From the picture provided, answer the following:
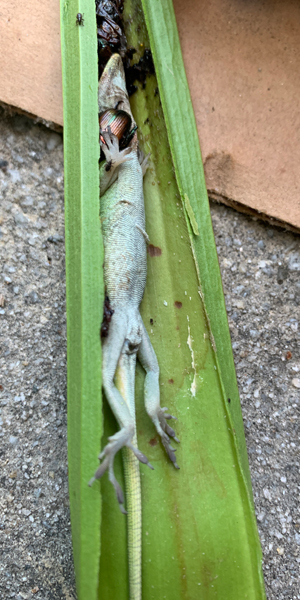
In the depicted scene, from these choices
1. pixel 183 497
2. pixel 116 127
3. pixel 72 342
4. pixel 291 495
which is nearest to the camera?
pixel 72 342

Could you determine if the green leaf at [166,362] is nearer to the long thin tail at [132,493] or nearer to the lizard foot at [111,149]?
the long thin tail at [132,493]

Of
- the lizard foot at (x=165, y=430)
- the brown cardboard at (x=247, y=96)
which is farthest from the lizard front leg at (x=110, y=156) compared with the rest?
the lizard foot at (x=165, y=430)

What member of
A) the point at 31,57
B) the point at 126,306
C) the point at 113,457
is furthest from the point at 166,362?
the point at 31,57

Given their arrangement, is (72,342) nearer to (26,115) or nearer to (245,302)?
(245,302)

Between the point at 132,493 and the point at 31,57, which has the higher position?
the point at 31,57

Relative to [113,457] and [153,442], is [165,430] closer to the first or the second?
[153,442]

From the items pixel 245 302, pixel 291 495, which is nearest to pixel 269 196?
pixel 245 302
